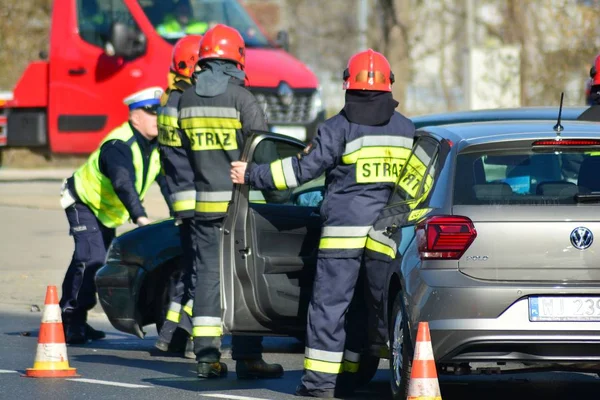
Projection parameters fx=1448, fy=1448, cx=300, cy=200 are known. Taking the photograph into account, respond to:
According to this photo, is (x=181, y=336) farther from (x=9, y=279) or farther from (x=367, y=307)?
(x=9, y=279)

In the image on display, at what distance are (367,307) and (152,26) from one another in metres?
11.6

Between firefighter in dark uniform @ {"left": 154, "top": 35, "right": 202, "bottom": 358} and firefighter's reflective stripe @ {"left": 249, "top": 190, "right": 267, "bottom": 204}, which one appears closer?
firefighter's reflective stripe @ {"left": 249, "top": 190, "right": 267, "bottom": 204}

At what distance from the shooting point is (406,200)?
7.09 metres

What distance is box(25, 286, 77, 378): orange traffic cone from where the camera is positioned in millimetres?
8258

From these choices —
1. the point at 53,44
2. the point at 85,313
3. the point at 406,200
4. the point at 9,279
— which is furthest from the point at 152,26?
the point at 406,200

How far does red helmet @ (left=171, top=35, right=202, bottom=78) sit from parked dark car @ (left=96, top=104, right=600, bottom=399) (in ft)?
3.38

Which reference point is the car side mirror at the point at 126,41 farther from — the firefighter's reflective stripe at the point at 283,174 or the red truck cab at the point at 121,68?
the firefighter's reflective stripe at the point at 283,174

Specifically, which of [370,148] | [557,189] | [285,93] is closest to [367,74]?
[370,148]

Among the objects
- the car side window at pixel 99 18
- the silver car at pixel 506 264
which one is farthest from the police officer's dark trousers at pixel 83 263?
the car side window at pixel 99 18

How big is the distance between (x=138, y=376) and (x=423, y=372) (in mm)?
A: 2501

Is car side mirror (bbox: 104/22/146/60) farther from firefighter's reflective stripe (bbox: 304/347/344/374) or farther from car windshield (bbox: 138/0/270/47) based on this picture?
firefighter's reflective stripe (bbox: 304/347/344/374)

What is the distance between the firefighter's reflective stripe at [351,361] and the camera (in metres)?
7.53

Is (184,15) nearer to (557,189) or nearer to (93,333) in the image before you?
(93,333)

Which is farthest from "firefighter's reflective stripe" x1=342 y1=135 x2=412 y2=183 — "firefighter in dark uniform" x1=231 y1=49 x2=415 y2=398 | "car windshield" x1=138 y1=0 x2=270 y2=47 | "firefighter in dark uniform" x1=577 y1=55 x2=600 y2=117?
"car windshield" x1=138 y1=0 x2=270 y2=47
